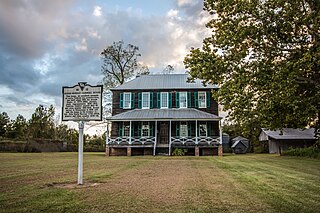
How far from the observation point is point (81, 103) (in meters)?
9.04

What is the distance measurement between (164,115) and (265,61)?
15.7m

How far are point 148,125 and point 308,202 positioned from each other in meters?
22.8

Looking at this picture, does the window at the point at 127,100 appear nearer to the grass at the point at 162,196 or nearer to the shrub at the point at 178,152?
the shrub at the point at 178,152

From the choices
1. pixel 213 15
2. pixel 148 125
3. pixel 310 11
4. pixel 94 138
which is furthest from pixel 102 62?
pixel 310 11

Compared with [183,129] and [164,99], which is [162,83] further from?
[183,129]

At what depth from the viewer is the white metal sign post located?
29.2 feet

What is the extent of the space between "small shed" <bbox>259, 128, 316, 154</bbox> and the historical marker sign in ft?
99.9

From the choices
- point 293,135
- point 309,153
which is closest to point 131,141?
point 309,153

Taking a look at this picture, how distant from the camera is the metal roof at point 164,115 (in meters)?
26.2

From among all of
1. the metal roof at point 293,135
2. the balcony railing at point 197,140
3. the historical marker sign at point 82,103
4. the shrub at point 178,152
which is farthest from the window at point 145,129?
the historical marker sign at point 82,103

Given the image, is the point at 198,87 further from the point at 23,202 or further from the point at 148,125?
the point at 23,202

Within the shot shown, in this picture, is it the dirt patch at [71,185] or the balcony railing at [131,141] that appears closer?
the dirt patch at [71,185]

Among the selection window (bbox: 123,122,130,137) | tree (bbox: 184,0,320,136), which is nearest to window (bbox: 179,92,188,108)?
window (bbox: 123,122,130,137)

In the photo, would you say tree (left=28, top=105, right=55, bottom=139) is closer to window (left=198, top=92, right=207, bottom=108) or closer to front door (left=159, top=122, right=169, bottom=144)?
front door (left=159, top=122, right=169, bottom=144)
